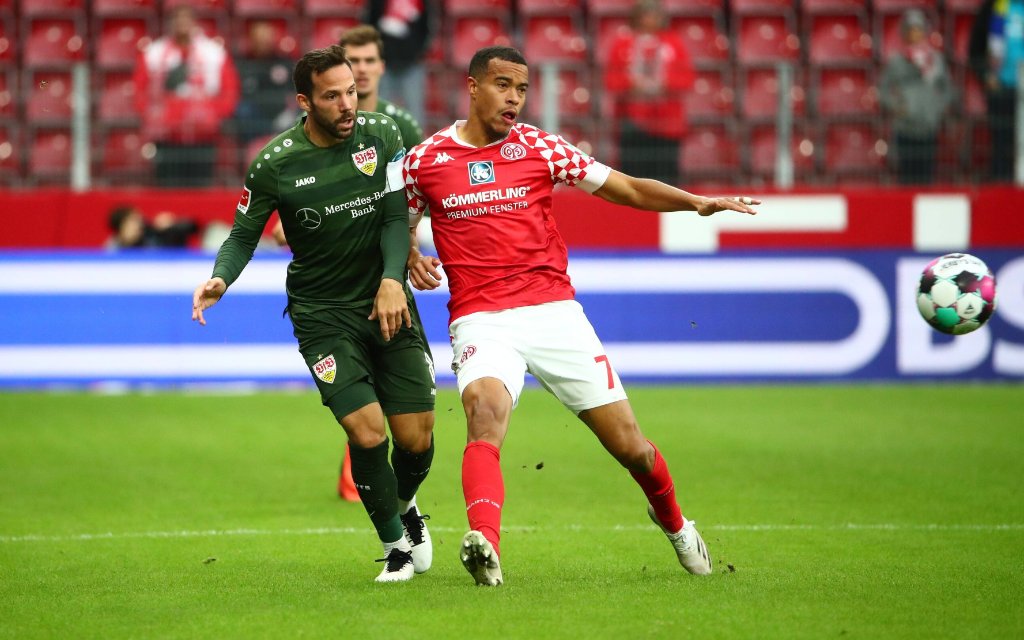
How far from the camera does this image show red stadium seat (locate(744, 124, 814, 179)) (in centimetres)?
1546

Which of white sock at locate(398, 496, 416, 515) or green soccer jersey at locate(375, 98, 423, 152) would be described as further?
green soccer jersey at locate(375, 98, 423, 152)

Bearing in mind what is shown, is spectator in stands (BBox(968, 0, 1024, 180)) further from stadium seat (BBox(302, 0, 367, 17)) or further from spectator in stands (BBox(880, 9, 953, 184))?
stadium seat (BBox(302, 0, 367, 17))

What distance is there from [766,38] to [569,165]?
10.7 metres

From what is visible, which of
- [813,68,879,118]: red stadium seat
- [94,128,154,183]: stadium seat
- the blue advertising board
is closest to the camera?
the blue advertising board

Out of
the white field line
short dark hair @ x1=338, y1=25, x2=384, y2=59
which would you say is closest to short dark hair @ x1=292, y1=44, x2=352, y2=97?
short dark hair @ x1=338, y1=25, x2=384, y2=59

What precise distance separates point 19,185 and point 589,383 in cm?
1098

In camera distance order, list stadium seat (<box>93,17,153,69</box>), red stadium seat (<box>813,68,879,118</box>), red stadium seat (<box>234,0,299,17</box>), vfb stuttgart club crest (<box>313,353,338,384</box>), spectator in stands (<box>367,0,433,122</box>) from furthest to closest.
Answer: stadium seat (<box>93,17,153,69</box>)
red stadium seat (<box>234,0,299,17</box>)
red stadium seat (<box>813,68,879,118</box>)
spectator in stands (<box>367,0,433,122</box>)
vfb stuttgart club crest (<box>313,353,338,384</box>)

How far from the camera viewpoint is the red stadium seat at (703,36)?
16.3m

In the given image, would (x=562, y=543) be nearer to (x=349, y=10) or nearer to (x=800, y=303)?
(x=800, y=303)

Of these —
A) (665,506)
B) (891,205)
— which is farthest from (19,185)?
(665,506)

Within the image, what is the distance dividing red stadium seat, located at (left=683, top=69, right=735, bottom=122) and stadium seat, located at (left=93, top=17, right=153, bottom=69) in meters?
6.11

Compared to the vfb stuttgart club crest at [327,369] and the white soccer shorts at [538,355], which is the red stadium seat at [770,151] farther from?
the vfb stuttgart club crest at [327,369]

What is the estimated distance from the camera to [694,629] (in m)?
5.35

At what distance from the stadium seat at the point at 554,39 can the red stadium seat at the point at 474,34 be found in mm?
281
